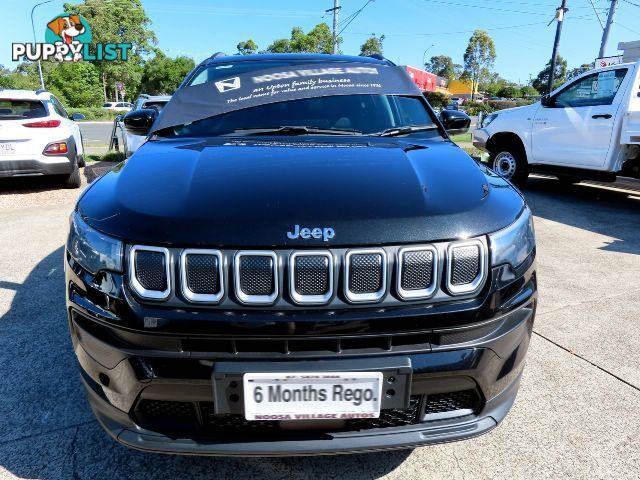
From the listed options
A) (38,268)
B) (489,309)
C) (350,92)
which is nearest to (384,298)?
(489,309)

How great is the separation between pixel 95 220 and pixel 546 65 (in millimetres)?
92018

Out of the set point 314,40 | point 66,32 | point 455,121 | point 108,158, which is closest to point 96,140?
point 108,158

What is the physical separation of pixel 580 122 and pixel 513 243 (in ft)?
20.1

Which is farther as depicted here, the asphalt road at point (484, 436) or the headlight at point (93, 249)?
the asphalt road at point (484, 436)

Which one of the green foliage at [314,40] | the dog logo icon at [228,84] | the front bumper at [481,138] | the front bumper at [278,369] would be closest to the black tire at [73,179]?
the dog logo icon at [228,84]

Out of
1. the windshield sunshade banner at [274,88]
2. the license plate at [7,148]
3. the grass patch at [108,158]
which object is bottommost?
the grass patch at [108,158]

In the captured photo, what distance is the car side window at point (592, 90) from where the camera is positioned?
628 centimetres

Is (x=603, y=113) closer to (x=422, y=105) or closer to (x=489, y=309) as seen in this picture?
(x=422, y=105)

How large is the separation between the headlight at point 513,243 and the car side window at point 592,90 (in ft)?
19.2

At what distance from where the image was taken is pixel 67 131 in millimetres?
7301

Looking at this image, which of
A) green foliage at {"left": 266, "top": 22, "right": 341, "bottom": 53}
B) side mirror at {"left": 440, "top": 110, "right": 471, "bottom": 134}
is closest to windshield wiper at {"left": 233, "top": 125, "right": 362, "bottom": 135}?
side mirror at {"left": 440, "top": 110, "right": 471, "bottom": 134}

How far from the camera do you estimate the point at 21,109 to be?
703 cm

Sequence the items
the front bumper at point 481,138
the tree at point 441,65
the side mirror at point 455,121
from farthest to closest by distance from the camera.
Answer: the tree at point 441,65
the front bumper at point 481,138
the side mirror at point 455,121

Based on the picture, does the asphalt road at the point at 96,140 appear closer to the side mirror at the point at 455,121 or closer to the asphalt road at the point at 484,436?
the asphalt road at the point at 484,436
